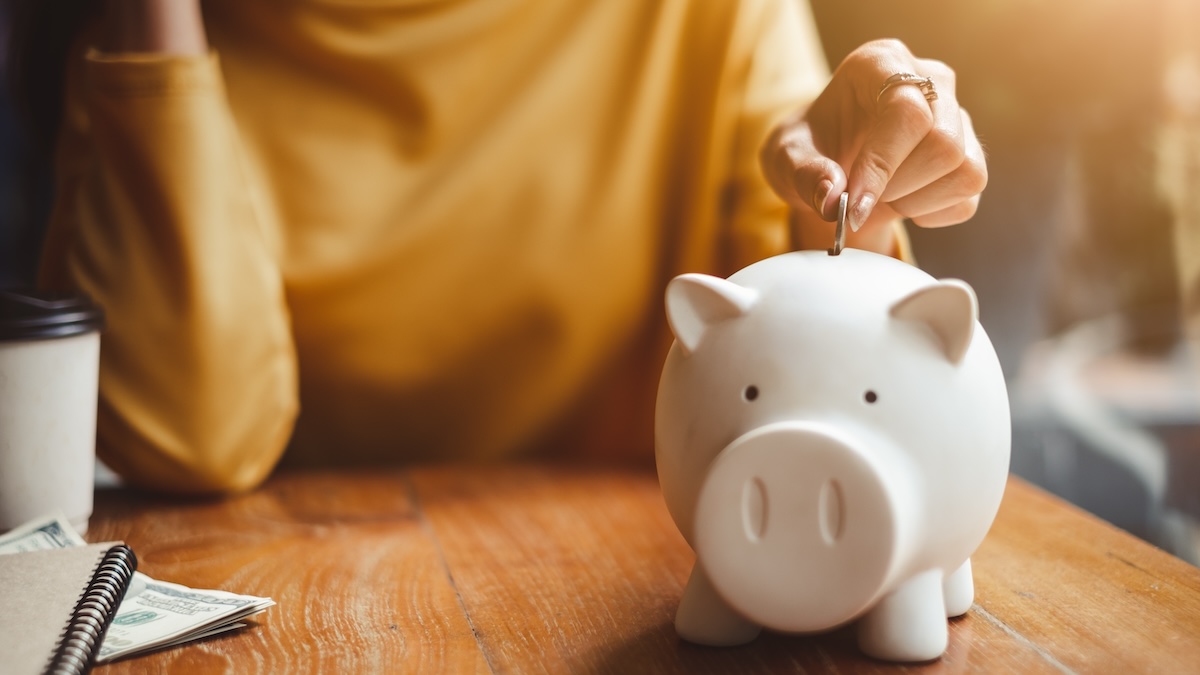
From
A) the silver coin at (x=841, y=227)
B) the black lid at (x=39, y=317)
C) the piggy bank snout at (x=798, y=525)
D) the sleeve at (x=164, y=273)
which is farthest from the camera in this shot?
the sleeve at (x=164, y=273)

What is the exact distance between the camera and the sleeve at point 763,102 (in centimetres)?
101

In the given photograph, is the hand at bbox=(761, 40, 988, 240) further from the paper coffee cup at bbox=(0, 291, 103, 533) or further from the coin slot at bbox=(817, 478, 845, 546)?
the paper coffee cup at bbox=(0, 291, 103, 533)

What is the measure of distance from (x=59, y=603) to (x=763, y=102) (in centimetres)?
79

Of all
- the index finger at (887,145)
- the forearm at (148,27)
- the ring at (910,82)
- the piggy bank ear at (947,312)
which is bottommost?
the piggy bank ear at (947,312)

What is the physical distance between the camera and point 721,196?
1.08 metres

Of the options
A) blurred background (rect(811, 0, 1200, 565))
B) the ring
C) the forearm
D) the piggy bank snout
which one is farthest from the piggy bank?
blurred background (rect(811, 0, 1200, 565))

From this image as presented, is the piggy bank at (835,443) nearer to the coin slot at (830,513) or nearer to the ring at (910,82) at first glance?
the coin slot at (830,513)

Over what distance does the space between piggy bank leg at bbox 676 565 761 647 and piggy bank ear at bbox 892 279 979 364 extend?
0.60 ft

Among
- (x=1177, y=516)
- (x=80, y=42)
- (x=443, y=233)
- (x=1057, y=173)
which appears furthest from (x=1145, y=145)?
(x=80, y=42)

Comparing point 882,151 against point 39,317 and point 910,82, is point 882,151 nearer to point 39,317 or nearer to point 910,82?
point 910,82

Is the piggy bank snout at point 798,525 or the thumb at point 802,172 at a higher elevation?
the thumb at point 802,172

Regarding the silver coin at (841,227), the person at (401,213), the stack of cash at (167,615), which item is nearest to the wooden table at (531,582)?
the stack of cash at (167,615)

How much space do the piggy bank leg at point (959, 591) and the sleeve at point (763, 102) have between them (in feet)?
1.45

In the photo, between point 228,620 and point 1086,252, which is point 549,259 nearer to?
point 228,620
